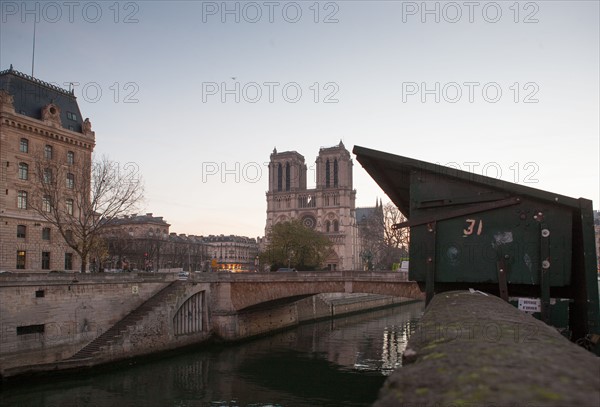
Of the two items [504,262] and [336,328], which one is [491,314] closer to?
[504,262]

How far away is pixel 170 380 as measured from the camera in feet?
86.2

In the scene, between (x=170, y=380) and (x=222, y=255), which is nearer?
(x=170, y=380)

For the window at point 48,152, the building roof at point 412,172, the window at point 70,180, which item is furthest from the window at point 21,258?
the building roof at point 412,172

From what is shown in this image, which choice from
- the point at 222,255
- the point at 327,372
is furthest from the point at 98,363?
the point at 222,255

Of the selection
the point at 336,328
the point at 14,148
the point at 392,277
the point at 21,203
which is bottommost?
the point at 336,328

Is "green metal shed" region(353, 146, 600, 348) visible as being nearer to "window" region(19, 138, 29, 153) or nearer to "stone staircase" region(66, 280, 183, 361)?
"stone staircase" region(66, 280, 183, 361)

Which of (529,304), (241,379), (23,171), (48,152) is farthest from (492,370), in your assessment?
(48,152)

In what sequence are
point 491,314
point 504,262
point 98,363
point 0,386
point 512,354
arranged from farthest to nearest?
point 98,363, point 0,386, point 504,262, point 491,314, point 512,354

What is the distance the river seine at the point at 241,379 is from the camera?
73.8 ft

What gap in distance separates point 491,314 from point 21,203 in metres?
45.4

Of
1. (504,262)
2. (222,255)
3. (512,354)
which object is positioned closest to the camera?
(512,354)

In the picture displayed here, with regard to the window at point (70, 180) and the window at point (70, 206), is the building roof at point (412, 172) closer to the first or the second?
the window at point (70, 180)

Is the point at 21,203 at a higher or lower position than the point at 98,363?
higher

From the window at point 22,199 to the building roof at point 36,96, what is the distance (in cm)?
720
